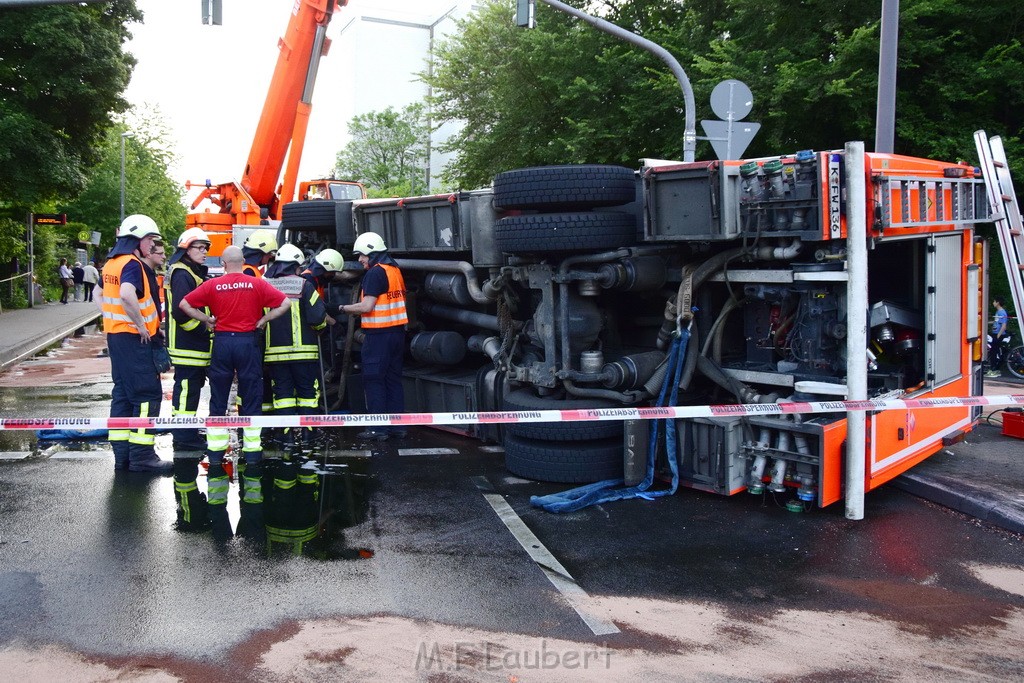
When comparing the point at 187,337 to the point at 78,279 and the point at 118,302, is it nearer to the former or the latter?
the point at 118,302

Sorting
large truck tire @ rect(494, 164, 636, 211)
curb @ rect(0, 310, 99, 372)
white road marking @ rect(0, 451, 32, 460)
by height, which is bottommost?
white road marking @ rect(0, 451, 32, 460)

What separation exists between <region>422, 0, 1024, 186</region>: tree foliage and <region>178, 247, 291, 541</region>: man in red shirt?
31.9 ft

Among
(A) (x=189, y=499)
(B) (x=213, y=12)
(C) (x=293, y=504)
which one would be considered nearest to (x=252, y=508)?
(C) (x=293, y=504)

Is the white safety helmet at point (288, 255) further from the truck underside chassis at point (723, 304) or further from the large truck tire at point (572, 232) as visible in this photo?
the large truck tire at point (572, 232)

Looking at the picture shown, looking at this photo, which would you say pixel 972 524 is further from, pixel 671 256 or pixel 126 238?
pixel 126 238

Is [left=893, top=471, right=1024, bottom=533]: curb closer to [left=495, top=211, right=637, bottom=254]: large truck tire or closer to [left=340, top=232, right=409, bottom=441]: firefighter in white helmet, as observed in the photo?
[left=495, top=211, right=637, bottom=254]: large truck tire

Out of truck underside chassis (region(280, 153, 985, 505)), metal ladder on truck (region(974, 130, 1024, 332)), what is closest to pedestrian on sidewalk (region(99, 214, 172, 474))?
truck underside chassis (region(280, 153, 985, 505))

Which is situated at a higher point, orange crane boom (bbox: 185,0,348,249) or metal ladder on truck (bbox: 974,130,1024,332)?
orange crane boom (bbox: 185,0,348,249)

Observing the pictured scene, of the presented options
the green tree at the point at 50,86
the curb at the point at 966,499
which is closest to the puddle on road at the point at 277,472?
the curb at the point at 966,499

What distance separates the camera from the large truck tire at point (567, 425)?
6645 mm

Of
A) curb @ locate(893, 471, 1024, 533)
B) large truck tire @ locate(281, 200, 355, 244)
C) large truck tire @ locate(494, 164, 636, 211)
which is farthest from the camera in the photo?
large truck tire @ locate(281, 200, 355, 244)

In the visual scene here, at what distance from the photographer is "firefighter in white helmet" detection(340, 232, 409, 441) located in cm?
827

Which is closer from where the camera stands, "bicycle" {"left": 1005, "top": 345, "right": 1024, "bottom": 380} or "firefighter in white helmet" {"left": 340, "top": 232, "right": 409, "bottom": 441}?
"firefighter in white helmet" {"left": 340, "top": 232, "right": 409, "bottom": 441}

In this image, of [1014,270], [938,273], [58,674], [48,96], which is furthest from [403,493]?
[48,96]
